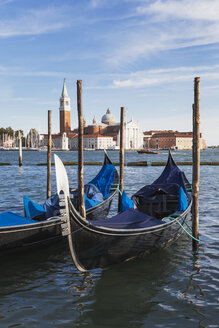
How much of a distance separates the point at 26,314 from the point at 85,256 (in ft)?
3.61

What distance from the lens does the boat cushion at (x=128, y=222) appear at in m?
5.39

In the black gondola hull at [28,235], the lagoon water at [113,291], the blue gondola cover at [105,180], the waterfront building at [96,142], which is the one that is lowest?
the lagoon water at [113,291]

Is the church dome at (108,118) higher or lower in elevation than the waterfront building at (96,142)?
higher

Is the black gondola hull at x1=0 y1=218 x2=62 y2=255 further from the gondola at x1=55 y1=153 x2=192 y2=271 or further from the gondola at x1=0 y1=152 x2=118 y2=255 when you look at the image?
the gondola at x1=55 y1=153 x2=192 y2=271

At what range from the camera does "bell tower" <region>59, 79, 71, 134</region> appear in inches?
4806

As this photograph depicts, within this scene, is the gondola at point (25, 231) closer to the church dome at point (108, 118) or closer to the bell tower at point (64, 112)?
the bell tower at point (64, 112)

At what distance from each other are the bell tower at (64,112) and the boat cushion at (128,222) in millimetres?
117912

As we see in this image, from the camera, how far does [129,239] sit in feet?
17.5

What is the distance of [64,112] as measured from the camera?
121875 mm

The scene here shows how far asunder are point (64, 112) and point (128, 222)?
119 meters

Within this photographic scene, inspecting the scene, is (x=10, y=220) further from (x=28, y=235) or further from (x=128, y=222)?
(x=128, y=222)

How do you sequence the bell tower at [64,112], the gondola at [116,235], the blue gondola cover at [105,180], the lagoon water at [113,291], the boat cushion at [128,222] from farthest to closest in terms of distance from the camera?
the bell tower at [64,112] → the blue gondola cover at [105,180] → the boat cushion at [128,222] → the gondola at [116,235] → the lagoon water at [113,291]

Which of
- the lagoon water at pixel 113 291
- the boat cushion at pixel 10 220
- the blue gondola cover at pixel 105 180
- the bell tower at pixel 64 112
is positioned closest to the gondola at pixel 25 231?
the boat cushion at pixel 10 220

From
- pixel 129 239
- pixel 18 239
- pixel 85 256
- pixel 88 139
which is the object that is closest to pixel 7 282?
pixel 18 239
